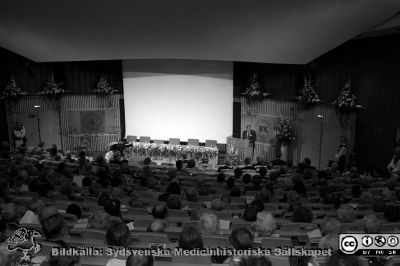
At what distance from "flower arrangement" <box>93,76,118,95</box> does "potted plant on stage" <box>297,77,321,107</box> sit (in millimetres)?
8321

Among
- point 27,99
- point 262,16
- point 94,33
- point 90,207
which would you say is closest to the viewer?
point 90,207

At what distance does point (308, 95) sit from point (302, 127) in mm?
1345

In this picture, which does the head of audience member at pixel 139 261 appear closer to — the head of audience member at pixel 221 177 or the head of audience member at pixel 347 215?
the head of audience member at pixel 347 215

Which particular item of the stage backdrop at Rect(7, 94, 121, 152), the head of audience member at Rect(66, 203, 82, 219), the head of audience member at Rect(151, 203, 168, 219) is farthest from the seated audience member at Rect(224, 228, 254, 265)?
the stage backdrop at Rect(7, 94, 121, 152)

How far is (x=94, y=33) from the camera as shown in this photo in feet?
44.4

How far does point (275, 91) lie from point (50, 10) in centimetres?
906

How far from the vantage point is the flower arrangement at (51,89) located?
17.2 metres

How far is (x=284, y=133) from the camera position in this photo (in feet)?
49.8

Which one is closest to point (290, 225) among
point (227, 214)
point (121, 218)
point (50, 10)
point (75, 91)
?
point (227, 214)

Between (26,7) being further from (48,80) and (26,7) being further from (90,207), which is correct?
(90,207)

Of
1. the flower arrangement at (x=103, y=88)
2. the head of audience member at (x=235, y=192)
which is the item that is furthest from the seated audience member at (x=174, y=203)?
the flower arrangement at (x=103, y=88)

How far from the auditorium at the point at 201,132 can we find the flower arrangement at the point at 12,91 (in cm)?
11

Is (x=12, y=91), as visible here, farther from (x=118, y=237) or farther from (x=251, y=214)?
(x=118, y=237)

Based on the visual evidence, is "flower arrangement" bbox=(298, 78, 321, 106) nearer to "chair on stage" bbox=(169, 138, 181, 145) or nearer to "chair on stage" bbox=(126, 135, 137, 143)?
"chair on stage" bbox=(169, 138, 181, 145)
